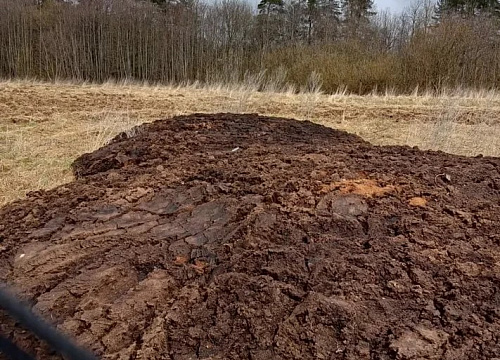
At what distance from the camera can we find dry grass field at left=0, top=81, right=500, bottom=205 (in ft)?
24.7

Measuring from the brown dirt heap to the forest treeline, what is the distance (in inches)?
614

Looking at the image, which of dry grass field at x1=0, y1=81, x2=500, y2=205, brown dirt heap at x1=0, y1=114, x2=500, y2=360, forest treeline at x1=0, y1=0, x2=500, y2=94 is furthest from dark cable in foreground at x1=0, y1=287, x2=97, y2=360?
forest treeline at x1=0, y1=0, x2=500, y2=94

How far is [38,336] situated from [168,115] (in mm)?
10225

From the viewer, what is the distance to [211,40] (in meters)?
21.9

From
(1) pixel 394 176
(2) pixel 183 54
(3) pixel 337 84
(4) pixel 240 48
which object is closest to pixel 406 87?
(3) pixel 337 84

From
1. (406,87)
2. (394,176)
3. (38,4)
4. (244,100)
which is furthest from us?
(38,4)

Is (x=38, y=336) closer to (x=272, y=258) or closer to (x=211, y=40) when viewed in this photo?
(x=272, y=258)

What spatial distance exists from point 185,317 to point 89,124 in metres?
8.06

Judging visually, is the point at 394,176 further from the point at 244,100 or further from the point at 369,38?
the point at 369,38

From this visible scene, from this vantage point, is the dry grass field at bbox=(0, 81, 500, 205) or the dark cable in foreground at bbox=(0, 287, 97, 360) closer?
the dark cable in foreground at bbox=(0, 287, 97, 360)

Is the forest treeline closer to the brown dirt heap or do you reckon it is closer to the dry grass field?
the dry grass field

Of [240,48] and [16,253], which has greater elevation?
[240,48]

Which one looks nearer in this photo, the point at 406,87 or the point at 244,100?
the point at 244,100

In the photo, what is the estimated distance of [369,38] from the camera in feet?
69.4
